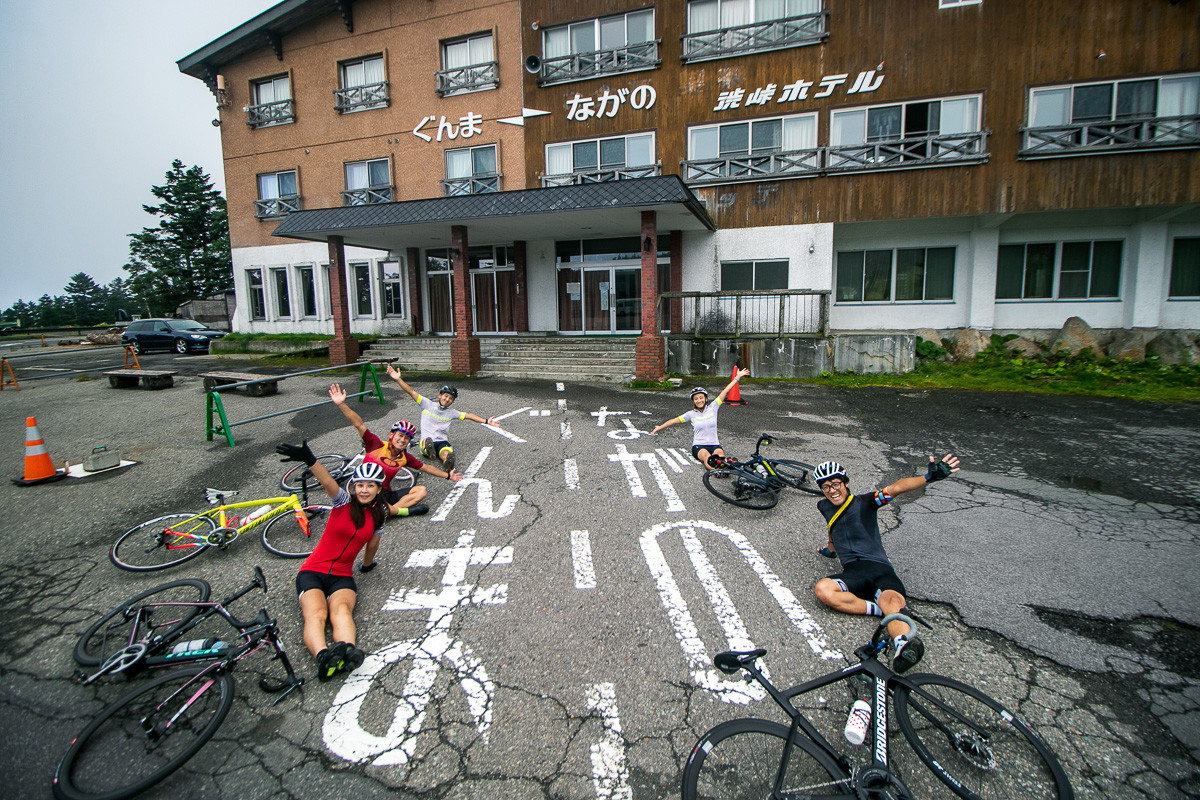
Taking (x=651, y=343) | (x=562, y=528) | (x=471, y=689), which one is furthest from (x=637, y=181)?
(x=471, y=689)

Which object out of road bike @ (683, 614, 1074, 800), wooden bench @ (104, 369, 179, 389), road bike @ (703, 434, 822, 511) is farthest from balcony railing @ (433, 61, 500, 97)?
road bike @ (683, 614, 1074, 800)

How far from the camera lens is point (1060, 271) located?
16.3 m

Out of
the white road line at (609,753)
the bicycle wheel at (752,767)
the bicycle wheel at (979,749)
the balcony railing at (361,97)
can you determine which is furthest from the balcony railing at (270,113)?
the bicycle wheel at (979,749)

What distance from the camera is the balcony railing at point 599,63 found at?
57.5 feet

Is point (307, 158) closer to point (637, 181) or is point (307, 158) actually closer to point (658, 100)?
point (658, 100)

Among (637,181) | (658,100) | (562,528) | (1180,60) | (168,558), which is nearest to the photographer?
(168,558)

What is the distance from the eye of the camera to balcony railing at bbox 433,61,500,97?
1914cm

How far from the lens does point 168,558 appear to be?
205 inches

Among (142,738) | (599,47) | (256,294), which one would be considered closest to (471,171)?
(599,47)

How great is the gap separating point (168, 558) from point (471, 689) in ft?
12.5

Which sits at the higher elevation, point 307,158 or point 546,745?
point 307,158

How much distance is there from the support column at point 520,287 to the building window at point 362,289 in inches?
262

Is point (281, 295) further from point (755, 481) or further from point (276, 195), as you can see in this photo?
point (755, 481)

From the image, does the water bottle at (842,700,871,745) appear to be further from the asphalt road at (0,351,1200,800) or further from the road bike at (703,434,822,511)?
the road bike at (703,434,822,511)
